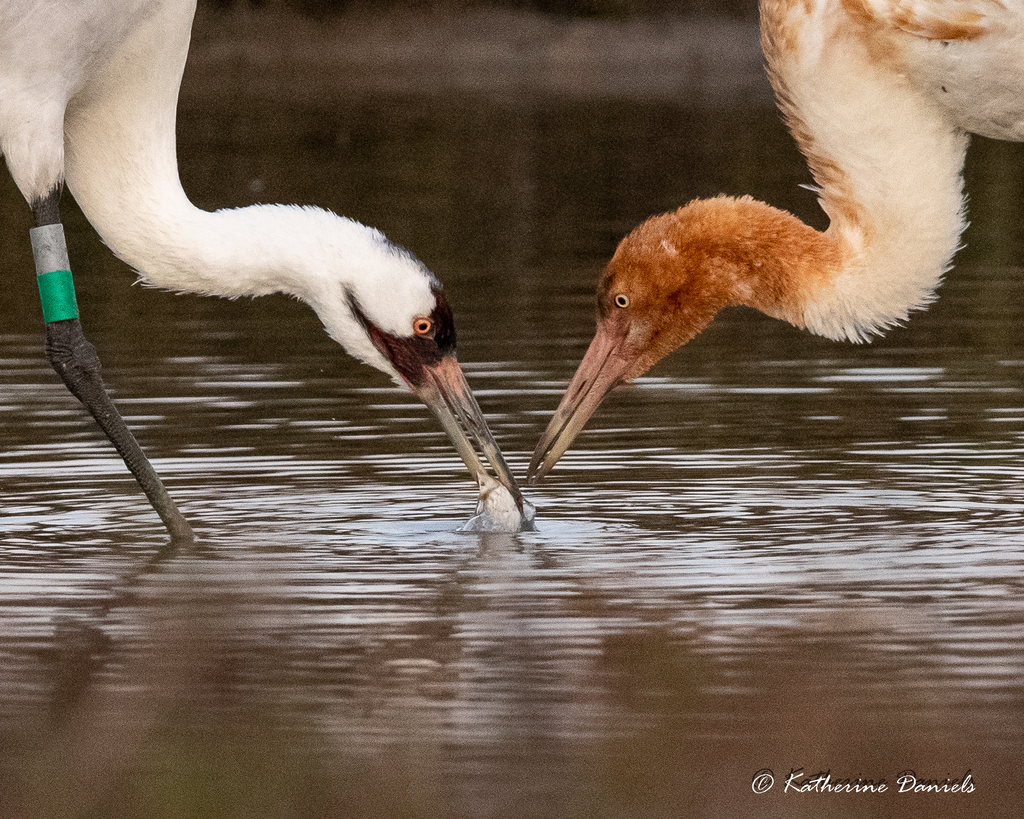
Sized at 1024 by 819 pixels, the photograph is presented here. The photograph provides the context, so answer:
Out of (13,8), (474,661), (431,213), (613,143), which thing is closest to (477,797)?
(474,661)

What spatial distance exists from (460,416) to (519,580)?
3.72ft

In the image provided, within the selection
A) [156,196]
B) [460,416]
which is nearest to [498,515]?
[460,416]

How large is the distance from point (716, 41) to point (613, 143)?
11.3 meters

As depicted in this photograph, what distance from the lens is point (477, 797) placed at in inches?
199

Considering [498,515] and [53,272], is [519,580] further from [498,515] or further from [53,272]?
[53,272]

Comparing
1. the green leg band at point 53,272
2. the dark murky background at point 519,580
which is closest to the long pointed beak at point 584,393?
the dark murky background at point 519,580

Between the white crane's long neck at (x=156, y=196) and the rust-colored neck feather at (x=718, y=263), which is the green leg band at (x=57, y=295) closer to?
the white crane's long neck at (x=156, y=196)

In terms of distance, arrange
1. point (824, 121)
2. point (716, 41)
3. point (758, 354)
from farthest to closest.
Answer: point (716, 41) < point (758, 354) < point (824, 121)

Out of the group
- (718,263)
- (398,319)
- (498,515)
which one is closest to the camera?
(398,319)

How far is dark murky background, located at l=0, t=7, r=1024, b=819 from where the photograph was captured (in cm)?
528

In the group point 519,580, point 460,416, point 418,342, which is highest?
point 418,342

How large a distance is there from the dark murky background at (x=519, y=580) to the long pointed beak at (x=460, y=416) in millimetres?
230

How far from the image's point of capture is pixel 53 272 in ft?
25.7

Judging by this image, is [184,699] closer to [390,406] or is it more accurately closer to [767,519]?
[767,519]
